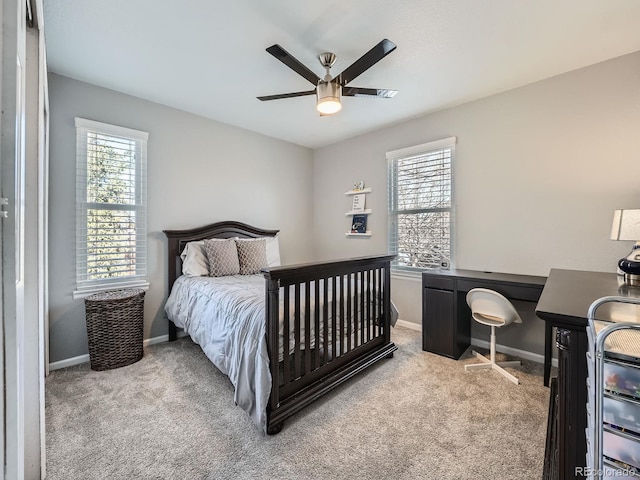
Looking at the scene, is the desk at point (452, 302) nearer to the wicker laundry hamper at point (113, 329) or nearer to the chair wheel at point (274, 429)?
the chair wheel at point (274, 429)

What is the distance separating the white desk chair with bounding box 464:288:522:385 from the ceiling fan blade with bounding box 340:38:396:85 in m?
1.97

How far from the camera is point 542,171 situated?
263cm

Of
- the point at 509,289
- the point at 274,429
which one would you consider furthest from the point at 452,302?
the point at 274,429

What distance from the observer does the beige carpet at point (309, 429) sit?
1.46 metres

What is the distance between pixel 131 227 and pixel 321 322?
88.8 inches

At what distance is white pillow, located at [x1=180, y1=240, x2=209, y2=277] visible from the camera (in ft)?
9.92

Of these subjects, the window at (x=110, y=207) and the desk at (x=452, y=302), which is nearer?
the desk at (x=452, y=302)

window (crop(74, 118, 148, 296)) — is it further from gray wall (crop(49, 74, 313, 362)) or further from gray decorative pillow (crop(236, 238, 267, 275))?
gray decorative pillow (crop(236, 238, 267, 275))

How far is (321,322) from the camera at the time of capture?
2.15 metres

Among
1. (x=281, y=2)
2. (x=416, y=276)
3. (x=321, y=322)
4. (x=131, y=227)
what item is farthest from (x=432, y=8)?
(x=131, y=227)

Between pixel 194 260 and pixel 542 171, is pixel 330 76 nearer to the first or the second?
pixel 542 171

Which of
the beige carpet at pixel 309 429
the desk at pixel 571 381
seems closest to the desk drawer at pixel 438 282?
the beige carpet at pixel 309 429

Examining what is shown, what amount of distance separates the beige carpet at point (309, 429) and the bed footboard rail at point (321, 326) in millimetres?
136

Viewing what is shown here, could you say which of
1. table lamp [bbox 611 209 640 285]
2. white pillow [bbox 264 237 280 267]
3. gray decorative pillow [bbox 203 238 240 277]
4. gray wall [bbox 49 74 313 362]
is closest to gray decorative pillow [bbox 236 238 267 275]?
gray decorative pillow [bbox 203 238 240 277]
